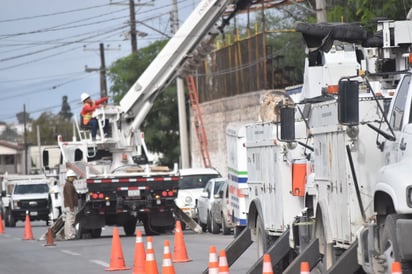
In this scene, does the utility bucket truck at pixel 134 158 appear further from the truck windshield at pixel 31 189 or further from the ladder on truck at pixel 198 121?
the ladder on truck at pixel 198 121

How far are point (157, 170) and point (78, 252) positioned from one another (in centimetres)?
593

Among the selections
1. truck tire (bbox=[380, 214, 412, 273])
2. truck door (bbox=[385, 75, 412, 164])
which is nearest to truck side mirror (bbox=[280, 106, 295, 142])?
truck door (bbox=[385, 75, 412, 164])

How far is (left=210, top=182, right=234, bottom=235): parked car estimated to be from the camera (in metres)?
31.0

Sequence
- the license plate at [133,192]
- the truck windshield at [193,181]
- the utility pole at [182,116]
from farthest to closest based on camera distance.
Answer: the utility pole at [182,116], the truck windshield at [193,181], the license plate at [133,192]

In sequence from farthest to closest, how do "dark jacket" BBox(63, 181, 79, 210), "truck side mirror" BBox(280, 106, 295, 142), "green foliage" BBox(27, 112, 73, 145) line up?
"green foliage" BBox(27, 112, 73, 145)
"dark jacket" BBox(63, 181, 79, 210)
"truck side mirror" BBox(280, 106, 295, 142)

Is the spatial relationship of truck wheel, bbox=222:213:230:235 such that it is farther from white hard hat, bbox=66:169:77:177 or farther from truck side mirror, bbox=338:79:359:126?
truck side mirror, bbox=338:79:359:126

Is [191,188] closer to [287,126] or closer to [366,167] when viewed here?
[287,126]

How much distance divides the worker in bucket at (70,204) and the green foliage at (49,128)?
112536mm

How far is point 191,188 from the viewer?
3834cm

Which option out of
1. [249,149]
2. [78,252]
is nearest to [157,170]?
[78,252]

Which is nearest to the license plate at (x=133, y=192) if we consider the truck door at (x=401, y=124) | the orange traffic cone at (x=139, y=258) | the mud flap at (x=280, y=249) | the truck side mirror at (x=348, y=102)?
the orange traffic cone at (x=139, y=258)

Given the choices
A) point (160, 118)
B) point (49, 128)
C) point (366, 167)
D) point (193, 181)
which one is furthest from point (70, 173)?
point (49, 128)

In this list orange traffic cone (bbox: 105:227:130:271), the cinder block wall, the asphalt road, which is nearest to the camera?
orange traffic cone (bbox: 105:227:130:271)

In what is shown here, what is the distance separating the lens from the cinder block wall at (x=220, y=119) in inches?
2012
